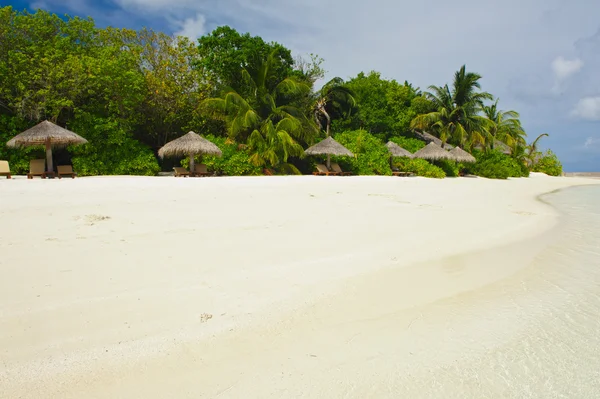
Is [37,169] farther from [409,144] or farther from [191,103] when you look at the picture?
[409,144]

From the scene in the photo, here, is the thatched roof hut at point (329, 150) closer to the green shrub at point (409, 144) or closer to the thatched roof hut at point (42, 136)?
the green shrub at point (409, 144)

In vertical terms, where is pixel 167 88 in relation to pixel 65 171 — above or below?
above

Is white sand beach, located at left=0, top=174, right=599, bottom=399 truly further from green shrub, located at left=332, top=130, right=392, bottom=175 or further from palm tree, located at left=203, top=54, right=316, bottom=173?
green shrub, located at left=332, top=130, right=392, bottom=175

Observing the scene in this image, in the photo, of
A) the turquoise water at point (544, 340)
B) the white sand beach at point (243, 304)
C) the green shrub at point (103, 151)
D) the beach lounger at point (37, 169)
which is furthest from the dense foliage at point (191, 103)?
the turquoise water at point (544, 340)

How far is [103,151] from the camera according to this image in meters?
14.6

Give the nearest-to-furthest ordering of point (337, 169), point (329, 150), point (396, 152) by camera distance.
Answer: point (329, 150), point (337, 169), point (396, 152)

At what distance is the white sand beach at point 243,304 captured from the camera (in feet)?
5.85

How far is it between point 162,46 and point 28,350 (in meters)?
20.0

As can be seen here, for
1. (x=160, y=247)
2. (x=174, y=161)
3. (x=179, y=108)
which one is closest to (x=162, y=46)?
(x=179, y=108)

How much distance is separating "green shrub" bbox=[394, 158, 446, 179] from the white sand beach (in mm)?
15058

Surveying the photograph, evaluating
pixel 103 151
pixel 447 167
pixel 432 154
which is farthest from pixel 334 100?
pixel 103 151

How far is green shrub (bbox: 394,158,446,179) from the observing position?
65.3 ft

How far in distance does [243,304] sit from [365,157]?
1670 centimetres

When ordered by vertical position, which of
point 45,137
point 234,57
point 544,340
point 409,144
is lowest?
point 544,340
